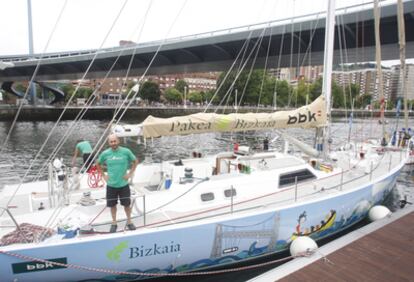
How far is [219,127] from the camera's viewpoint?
752 centimetres

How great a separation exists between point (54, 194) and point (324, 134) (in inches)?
300

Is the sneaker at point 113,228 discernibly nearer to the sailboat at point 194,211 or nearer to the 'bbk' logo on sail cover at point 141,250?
the sailboat at point 194,211

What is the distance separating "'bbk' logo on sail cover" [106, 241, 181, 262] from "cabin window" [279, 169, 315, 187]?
3.40 metres

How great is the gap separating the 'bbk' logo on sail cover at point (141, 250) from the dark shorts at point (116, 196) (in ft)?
2.59

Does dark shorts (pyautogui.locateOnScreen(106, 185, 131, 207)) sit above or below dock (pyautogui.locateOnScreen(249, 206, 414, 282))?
above

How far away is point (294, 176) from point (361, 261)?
2.85 meters

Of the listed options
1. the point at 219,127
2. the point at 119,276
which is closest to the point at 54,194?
the point at 119,276

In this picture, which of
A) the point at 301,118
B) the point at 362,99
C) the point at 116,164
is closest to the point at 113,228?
the point at 116,164

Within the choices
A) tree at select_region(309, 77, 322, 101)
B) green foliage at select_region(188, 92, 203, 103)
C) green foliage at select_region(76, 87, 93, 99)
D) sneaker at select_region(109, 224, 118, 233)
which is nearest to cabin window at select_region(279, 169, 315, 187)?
sneaker at select_region(109, 224, 118, 233)

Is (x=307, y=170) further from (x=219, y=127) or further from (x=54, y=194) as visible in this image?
(x=54, y=194)

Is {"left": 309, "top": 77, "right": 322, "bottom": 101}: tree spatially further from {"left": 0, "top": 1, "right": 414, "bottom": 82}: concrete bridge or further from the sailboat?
the sailboat

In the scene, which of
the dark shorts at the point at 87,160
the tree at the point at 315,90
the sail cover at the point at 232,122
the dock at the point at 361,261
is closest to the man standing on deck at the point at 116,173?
the dark shorts at the point at 87,160

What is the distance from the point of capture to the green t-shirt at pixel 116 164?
18.6ft

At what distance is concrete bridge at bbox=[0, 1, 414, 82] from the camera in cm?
1919
